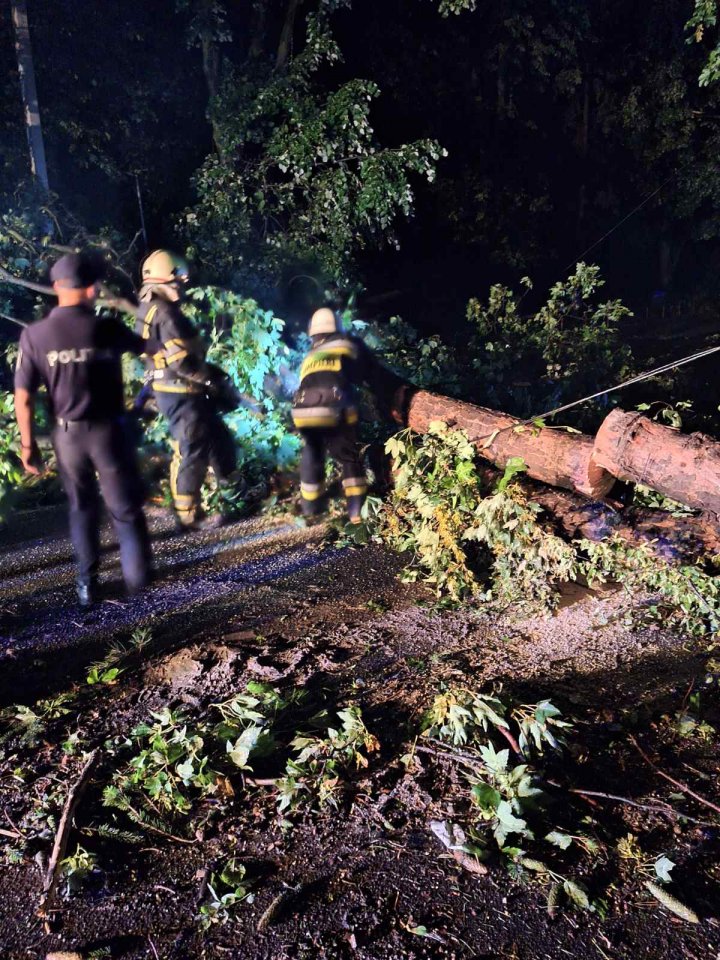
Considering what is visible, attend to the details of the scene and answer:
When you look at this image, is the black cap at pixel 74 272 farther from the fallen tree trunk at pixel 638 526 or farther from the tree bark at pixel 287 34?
the tree bark at pixel 287 34

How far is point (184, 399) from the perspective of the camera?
449 centimetres

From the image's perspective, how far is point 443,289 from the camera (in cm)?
1487

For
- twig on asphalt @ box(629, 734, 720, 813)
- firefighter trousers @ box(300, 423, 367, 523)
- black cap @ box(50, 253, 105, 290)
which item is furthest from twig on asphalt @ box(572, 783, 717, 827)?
black cap @ box(50, 253, 105, 290)

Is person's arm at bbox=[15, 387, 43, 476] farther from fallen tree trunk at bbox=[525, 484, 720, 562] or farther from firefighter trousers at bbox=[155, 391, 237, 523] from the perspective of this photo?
fallen tree trunk at bbox=[525, 484, 720, 562]

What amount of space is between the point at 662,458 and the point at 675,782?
1.79 m

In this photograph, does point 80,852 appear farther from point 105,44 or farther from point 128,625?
point 105,44

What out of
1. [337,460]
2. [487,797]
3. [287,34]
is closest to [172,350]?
[337,460]

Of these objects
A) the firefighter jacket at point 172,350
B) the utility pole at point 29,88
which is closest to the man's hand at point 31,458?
the firefighter jacket at point 172,350

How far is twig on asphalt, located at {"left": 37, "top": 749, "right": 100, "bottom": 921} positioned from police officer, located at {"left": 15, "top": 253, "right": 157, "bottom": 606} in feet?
4.73

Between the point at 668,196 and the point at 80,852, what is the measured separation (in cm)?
1641

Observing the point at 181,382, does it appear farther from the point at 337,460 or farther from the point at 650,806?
the point at 650,806

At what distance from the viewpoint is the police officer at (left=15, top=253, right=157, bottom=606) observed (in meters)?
3.45

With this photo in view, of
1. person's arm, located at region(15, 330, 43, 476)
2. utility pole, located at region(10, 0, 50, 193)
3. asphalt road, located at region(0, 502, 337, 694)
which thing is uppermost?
utility pole, located at region(10, 0, 50, 193)

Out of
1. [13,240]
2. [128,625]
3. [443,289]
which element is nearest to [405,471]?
[128,625]
